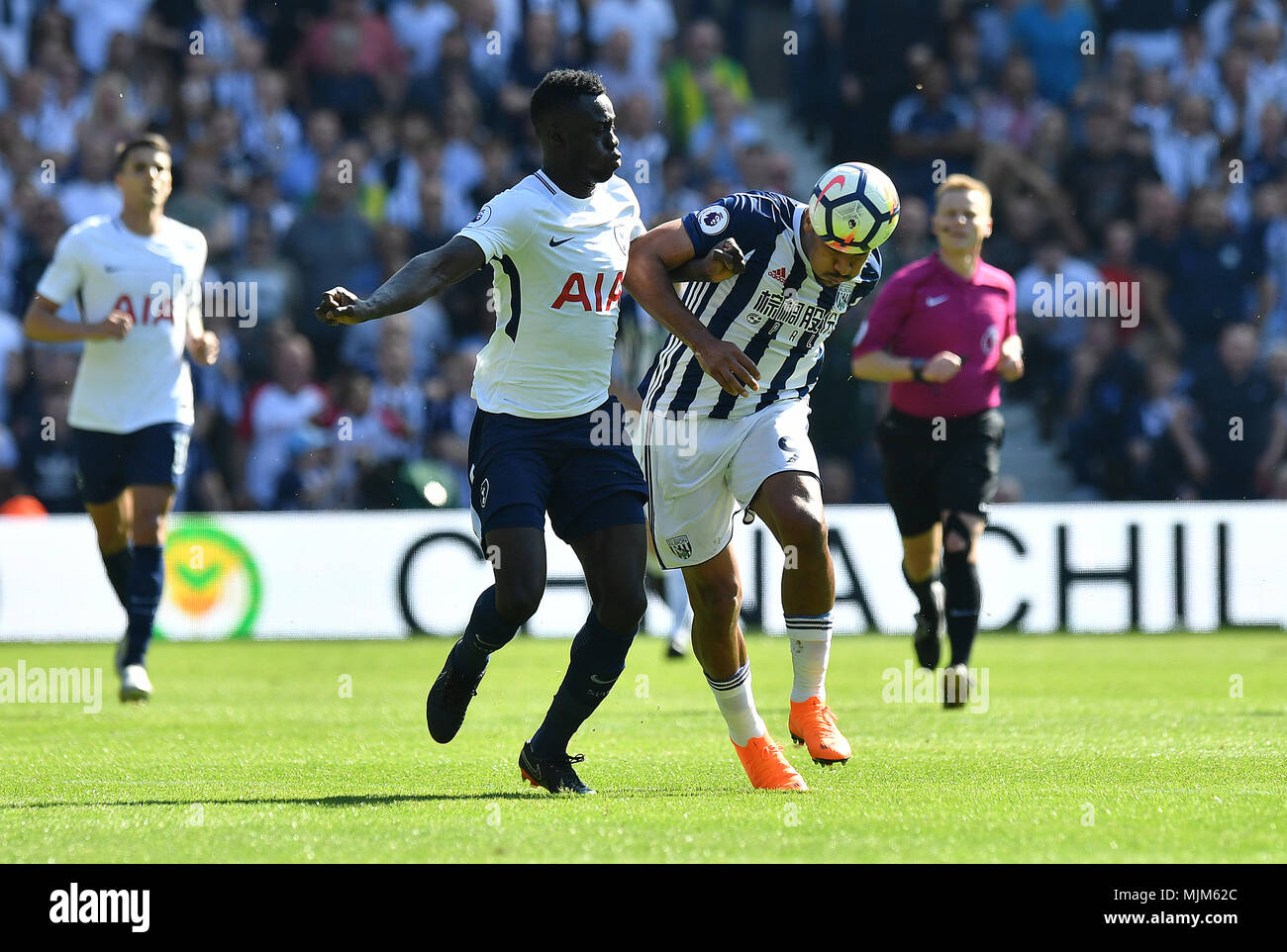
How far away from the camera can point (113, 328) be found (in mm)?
9977

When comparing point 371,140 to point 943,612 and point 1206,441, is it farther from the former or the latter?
point 943,612

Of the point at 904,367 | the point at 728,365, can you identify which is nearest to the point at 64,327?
the point at 904,367

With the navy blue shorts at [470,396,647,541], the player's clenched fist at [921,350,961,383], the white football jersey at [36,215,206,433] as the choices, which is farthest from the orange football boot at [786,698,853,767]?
the white football jersey at [36,215,206,433]

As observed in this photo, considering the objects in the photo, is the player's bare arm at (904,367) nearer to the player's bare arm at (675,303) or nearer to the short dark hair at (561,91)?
the player's bare arm at (675,303)

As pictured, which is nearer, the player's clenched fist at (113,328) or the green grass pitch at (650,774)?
the green grass pitch at (650,774)

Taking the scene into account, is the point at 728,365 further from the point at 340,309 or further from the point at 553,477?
the point at 340,309

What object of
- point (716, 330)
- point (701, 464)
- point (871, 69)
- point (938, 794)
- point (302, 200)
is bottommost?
point (938, 794)

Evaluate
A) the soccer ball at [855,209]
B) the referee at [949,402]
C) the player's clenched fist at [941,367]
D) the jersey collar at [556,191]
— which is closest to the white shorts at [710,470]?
the soccer ball at [855,209]

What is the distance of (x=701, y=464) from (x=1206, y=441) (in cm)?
1050

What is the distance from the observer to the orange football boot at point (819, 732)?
23.1 ft

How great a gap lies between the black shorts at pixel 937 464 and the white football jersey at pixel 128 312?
3982 mm

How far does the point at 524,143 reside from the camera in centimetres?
1800

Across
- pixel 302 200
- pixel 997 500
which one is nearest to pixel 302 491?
pixel 302 200

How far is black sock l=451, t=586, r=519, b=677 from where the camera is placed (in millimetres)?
6570
